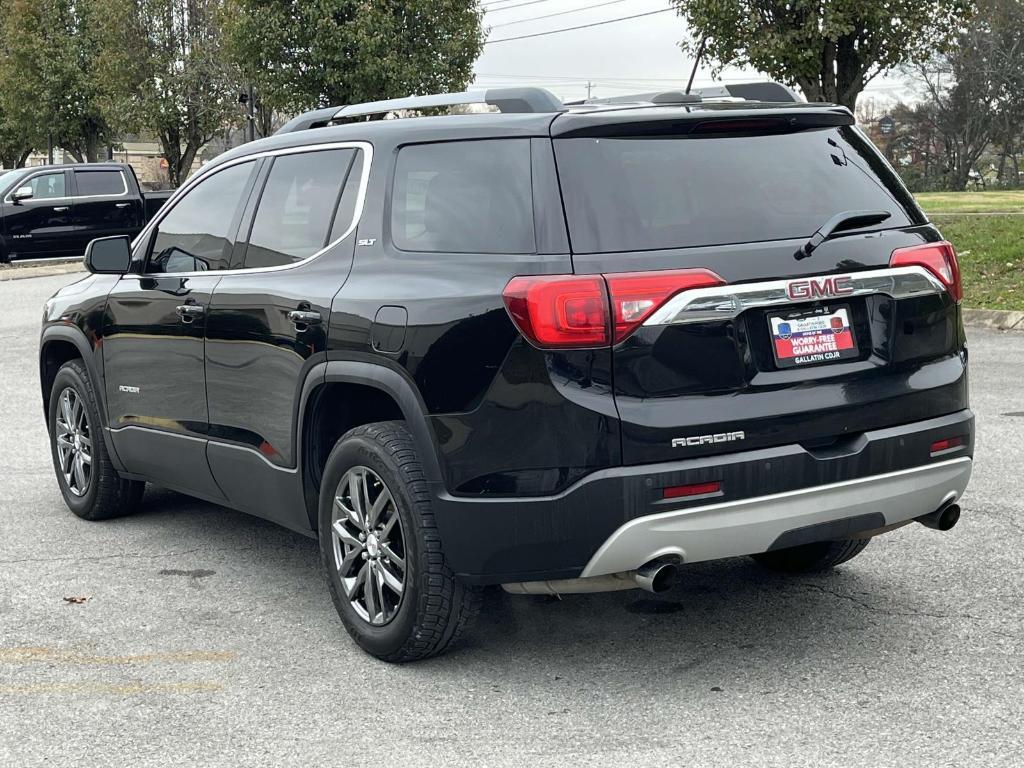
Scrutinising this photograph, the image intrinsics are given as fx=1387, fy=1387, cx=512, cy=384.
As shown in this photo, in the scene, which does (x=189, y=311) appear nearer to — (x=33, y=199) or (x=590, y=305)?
(x=590, y=305)

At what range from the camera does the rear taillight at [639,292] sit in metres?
4.03

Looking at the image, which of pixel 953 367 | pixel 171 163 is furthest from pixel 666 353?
pixel 171 163

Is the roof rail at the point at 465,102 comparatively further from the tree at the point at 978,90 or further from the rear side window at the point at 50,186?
the tree at the point at 978,90

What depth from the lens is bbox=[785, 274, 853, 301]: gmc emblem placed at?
422 centimetres

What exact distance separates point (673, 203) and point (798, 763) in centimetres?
167

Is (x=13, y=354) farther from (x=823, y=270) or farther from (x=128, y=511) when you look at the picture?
(x=823, y=270)

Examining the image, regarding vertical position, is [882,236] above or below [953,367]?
above

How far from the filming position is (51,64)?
50406mm

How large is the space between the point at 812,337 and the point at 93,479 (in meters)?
3.95

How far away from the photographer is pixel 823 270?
430 cm

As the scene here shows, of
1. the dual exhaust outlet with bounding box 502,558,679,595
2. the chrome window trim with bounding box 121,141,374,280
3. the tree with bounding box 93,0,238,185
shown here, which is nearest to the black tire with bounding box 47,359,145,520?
the chrome window trim with bounding box 121,141,374,280

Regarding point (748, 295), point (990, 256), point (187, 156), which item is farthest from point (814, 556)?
point (187, 156)

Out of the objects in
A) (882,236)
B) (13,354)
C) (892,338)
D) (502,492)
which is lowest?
(13,354)

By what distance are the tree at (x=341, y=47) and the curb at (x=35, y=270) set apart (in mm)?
12749
